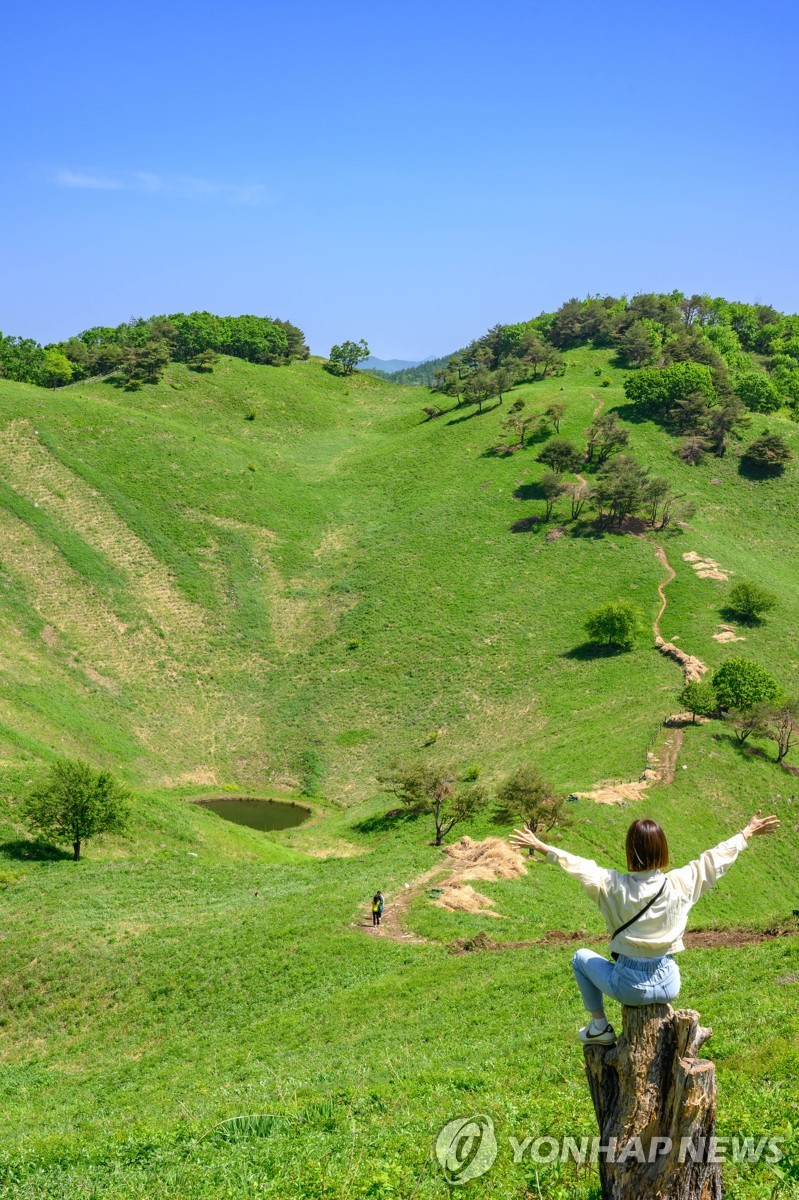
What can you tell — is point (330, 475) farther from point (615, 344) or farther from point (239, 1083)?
point (239, 1083)

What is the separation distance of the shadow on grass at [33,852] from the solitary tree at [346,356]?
4845 inches

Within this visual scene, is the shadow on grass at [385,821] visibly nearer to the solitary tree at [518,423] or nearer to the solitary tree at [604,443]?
the solitary tree at [604,443]

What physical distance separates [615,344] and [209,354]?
66.2 m

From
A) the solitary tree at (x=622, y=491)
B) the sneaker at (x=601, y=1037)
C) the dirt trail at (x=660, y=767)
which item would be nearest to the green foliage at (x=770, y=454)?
the solitary tree at (x=622, y=491)

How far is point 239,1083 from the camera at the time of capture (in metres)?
18.0

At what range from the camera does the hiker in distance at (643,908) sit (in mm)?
6836

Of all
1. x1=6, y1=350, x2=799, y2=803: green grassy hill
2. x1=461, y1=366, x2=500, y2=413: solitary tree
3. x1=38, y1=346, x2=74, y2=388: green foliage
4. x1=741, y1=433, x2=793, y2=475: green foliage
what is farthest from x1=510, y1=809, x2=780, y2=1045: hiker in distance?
x1=38, y1=346, x2=74, y2=388: green foliage

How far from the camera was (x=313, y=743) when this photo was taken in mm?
65125

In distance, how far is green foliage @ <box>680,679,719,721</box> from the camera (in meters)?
49.3

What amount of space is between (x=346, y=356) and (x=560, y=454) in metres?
72.2

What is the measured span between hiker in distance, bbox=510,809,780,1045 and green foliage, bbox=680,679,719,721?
1771 inches

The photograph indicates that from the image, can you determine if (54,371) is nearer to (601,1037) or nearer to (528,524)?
(528,524)

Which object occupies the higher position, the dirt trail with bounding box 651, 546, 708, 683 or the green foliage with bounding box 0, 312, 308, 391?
the green foliage with bounding box 0, 312, 308, 391

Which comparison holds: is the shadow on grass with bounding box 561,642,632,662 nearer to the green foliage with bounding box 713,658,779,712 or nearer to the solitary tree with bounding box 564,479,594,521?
the green foliage with bounding box 713,658,779,712
